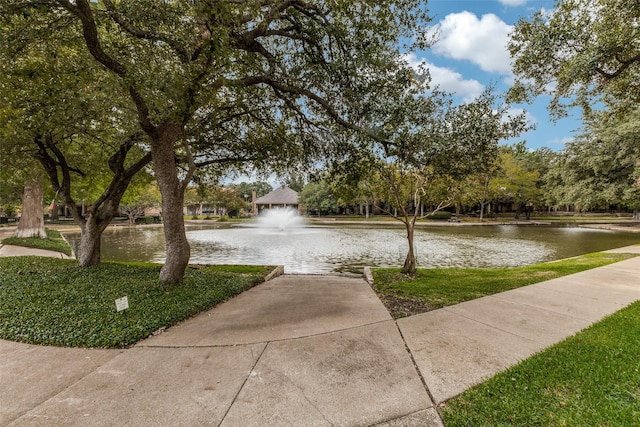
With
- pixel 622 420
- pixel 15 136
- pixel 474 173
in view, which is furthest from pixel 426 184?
pixel 15 136

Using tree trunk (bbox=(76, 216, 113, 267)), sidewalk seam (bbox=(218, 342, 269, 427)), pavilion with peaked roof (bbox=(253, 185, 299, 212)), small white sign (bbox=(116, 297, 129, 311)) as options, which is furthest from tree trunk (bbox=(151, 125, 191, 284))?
pavilion with peaked roof (bbox=(253, 185, 299, 212))

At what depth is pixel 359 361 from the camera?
3340 millimetres

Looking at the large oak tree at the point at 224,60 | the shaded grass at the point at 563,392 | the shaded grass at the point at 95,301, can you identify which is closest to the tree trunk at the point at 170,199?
the large oak tree at the point at 224,60

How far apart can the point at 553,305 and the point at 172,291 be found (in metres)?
6.83

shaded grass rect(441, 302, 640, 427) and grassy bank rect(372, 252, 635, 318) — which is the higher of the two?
shaded grass rect(441, 302, 640, 427)

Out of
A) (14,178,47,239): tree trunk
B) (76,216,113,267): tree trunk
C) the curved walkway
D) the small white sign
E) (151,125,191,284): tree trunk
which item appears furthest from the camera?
(14,178,47,239): tree trunk

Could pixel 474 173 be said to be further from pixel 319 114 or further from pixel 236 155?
pixel 236 155

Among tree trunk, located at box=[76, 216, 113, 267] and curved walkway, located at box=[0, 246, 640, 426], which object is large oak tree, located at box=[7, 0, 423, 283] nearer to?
curved walkway, located at box=[0, 246, 640, 426]

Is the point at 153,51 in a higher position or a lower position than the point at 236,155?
higher

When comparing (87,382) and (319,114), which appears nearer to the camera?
(87,382)

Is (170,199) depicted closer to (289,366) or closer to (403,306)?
(289,366)

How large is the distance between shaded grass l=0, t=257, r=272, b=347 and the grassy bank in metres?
3.21

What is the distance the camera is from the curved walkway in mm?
2512

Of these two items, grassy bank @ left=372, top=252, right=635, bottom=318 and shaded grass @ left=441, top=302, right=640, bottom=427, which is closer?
shaded grass @ left=441, top=302, right=640, bottom=427
